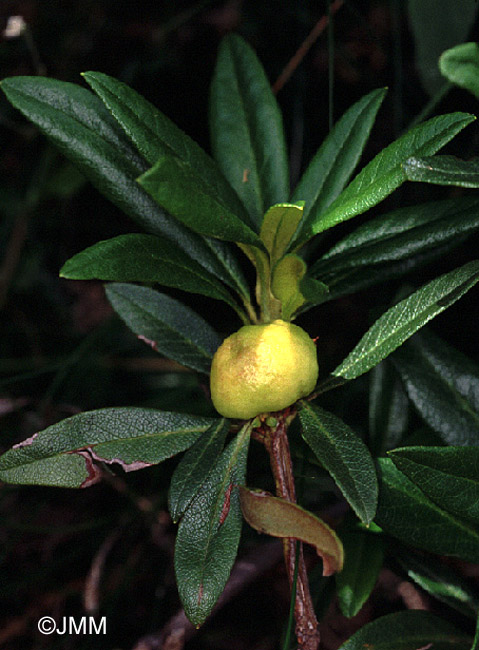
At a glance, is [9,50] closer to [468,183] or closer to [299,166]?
[299,166]

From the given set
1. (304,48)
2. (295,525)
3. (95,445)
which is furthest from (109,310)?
(295,525)

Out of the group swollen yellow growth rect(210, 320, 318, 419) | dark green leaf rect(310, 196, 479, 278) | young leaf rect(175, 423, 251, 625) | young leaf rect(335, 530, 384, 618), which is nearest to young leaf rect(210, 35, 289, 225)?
dark green leaf rect(310, 196, 479, 278)

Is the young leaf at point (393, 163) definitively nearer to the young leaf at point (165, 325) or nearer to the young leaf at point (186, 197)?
the young leaf at point (186, 197)

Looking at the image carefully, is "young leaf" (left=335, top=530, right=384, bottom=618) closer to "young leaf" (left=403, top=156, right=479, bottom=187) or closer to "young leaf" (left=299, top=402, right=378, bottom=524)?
"young leaf" (left=299, top=402, right=378, bottom=524)

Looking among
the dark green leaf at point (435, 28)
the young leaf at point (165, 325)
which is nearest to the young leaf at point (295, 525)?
the young leaf at point (165, 325)

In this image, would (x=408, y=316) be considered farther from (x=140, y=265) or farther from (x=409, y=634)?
(x=409, y=634)

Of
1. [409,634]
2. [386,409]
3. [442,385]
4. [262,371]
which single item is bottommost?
[409,634]
